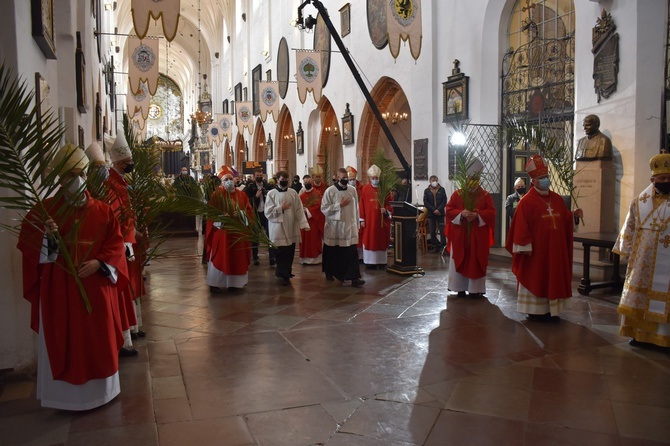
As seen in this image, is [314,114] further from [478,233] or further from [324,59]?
[478,233]

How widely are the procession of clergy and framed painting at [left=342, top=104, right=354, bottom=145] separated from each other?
7714 millimetres

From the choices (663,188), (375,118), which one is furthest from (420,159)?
(663,188)

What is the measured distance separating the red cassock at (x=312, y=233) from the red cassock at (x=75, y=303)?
681cm

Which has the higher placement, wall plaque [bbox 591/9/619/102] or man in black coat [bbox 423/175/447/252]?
wall plaque [bbox 591/9/619/102]

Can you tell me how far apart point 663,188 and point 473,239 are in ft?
8.20

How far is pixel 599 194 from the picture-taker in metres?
8.20

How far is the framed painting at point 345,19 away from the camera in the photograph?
17.4 meters

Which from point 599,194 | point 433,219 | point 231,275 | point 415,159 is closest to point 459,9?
point 415,159

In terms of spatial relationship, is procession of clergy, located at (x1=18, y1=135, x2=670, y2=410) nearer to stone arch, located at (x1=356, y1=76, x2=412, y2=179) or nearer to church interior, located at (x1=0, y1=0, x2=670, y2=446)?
church interior, located at (x1=0, y1=0, x2=670, y2=446)

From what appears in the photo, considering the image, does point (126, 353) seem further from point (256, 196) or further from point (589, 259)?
point (256, 196)

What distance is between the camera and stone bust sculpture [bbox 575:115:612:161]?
8.11 m

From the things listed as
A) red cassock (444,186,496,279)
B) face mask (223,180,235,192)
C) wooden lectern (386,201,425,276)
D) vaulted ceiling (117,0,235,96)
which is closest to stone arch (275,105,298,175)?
vaulted ceiling (117,0,235,96)

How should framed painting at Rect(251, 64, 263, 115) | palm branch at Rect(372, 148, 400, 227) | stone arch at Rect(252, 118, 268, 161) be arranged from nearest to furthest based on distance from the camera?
palm branch at Rect(372, 148, 400, 227)
framed painting at Rect(251, 64, 263, 115)
stone arch at Rect(252, 118, 268, 161)

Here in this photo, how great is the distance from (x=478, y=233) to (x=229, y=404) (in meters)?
4.46
